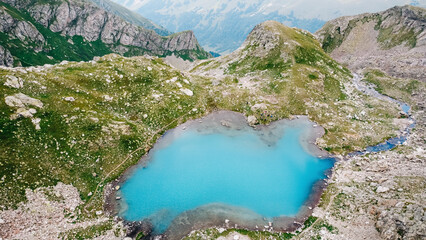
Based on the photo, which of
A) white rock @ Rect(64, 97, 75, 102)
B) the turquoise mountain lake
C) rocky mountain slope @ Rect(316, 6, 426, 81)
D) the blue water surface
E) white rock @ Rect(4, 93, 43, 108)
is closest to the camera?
the turquoise mountain lake

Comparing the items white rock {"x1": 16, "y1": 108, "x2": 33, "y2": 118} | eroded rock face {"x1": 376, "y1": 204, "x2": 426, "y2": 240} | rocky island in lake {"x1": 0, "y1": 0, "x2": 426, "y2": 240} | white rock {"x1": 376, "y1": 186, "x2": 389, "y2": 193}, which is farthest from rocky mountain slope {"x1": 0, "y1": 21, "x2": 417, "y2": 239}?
eroded rock face {"x1": 376, "y1": 204, "x2": 426, "y2": 240}

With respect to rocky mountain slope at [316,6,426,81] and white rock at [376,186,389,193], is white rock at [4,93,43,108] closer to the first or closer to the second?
white rock at [376,186,389,193]

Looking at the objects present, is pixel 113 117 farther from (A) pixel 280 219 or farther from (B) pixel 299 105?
(B) pixel 299 105

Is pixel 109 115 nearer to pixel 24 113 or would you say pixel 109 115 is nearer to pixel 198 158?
pixel 24 113

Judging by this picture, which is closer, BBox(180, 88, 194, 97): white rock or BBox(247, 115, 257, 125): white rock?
BBox(247, 115, 257, 125): white rock

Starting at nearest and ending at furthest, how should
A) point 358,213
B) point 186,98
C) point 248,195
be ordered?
point 358,213 < point 248,195 < point 186,98

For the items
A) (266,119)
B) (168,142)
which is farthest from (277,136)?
(168,142)

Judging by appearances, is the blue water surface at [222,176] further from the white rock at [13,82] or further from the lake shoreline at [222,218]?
the white rock at [13,82]
